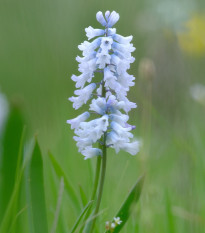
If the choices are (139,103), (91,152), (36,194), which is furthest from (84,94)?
(139,103)

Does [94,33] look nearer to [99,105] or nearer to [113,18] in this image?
[113,18]

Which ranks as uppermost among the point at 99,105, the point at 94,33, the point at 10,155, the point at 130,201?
the point at 94,33

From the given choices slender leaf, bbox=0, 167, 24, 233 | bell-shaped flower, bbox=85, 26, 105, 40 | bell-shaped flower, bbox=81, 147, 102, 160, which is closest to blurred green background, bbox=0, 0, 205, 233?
slender leaf, bbox=0, 167, 24, 233

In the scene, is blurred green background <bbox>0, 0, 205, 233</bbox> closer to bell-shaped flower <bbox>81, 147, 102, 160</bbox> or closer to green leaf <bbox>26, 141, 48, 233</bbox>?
green leaf <bbox>26, 141, 48, 233</bbox>

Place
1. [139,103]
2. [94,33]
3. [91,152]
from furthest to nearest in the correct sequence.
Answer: [139,103]
[94,33]
[91,152]

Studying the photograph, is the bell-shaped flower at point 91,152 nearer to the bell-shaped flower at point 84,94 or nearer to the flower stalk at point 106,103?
the flower stalk at point 106,103

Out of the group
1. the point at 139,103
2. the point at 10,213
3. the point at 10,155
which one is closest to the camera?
the point at 10,155

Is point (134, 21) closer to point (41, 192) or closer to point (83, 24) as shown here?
point (83, 24)
